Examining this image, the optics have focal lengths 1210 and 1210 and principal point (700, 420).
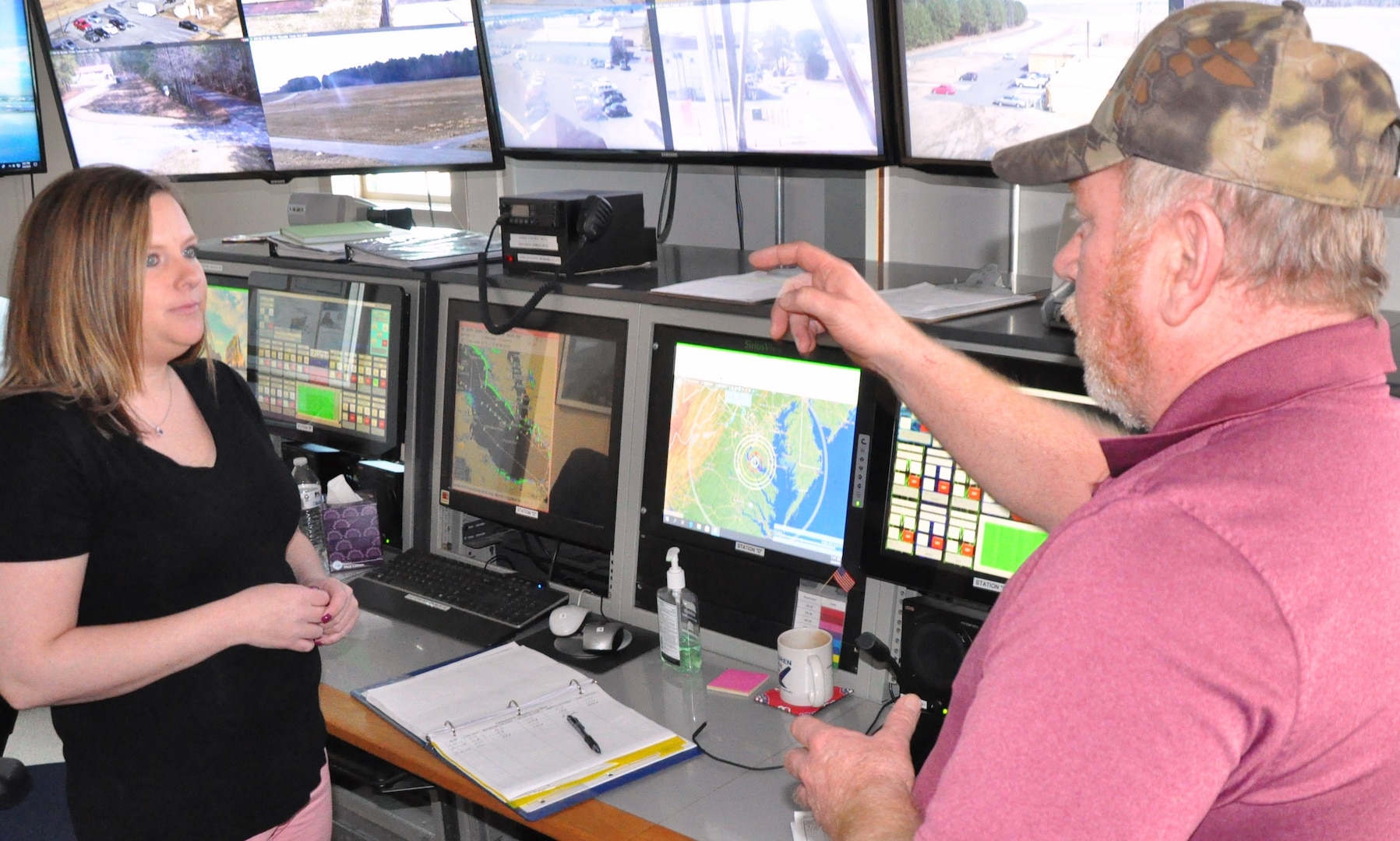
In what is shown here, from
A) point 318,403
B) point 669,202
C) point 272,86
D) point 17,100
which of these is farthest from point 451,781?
point 17,100

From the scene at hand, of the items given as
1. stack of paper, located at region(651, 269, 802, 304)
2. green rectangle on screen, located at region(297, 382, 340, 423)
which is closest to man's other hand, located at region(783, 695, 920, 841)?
stack of paper, located at region(651, 269, 802, 304)

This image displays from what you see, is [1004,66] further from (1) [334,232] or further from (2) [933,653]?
(1) [334,232]

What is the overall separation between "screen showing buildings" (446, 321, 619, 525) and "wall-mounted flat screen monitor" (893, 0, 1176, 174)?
2.12 feet

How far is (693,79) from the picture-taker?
7.40 ft

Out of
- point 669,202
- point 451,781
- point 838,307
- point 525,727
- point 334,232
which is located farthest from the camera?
point 669,202

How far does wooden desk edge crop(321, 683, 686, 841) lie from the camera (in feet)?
4.72

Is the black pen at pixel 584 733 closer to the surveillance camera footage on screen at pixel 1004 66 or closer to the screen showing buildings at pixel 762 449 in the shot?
the screen showing buildings at pixel 762 449

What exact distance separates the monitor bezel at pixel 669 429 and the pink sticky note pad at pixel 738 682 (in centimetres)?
17

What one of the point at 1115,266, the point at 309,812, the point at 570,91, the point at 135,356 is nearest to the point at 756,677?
the point at 309,812

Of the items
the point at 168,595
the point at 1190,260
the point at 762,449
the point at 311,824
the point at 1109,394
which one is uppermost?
the point at 1190,260

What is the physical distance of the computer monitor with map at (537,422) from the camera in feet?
6.82

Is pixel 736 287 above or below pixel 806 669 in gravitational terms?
above

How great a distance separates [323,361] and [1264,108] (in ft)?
6.70

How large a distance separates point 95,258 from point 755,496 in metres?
0.97
